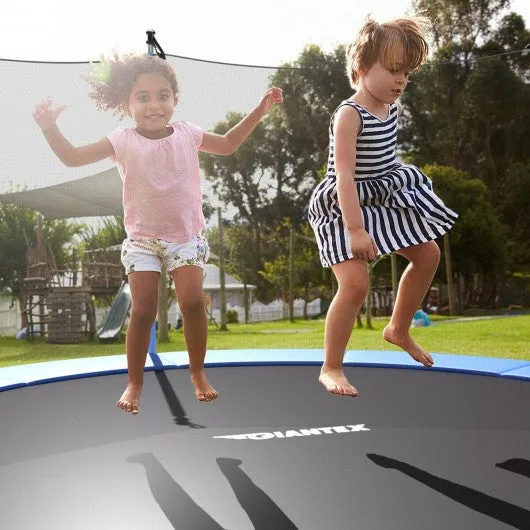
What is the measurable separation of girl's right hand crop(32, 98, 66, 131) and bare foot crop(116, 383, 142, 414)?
62cm

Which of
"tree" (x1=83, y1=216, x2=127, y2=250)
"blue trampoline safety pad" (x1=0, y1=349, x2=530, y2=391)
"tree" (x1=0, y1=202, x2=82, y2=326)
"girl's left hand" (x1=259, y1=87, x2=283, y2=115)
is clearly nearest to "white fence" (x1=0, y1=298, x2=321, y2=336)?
"tree" (x1=0, y1=202, x2=82, y2=326)

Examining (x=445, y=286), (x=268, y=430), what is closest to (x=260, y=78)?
(x=268, y=430)

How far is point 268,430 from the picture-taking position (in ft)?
5.47

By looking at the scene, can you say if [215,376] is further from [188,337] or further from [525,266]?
[525,266]

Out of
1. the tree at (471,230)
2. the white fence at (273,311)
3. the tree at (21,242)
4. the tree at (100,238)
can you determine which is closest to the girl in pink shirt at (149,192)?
the tree at (100,238)

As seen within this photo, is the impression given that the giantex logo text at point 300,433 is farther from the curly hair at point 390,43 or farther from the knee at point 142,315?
the curly hair at point 390,43

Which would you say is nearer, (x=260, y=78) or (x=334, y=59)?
(x=260, y=78)

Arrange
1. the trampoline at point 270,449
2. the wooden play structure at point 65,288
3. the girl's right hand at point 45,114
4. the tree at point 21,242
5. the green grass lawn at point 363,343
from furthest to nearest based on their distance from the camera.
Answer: the tree at point 21,242, the wooden play structure at point 65,288, the green grass lawn at point 363,343, the girl's right hand at point 45,114, the trampoline at point 270,449

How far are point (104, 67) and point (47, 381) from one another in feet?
3.77

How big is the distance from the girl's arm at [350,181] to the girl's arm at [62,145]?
1.82 ft

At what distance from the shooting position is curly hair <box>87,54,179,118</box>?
157cm

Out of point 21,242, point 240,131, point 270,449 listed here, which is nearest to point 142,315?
point 270,449

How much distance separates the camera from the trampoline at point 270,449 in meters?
1.08

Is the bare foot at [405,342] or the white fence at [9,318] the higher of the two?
the bare foot at [405,342]
